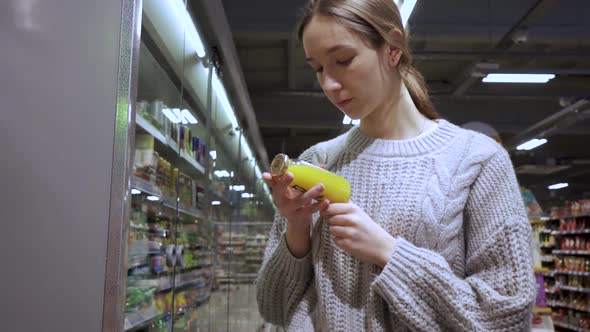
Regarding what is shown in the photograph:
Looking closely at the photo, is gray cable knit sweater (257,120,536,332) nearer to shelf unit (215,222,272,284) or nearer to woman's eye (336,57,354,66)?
woman's eye (336,57,354,66)

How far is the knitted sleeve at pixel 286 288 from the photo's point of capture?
1.04 meters

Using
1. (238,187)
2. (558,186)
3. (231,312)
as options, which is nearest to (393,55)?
(231,312)

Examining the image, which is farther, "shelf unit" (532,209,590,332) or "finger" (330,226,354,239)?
"shelf unit" (532,209,590,332)

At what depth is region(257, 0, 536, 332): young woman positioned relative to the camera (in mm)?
876

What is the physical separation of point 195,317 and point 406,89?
2.65m

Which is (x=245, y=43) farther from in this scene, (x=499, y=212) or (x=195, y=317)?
(x=499, y=212)

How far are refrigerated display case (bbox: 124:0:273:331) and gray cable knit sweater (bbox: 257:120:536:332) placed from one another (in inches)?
29.2

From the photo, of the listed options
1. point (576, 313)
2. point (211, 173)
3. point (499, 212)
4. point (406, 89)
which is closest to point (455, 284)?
point (499, 212)

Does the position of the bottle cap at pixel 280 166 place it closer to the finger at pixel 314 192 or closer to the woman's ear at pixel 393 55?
the finger at pixel 314 192

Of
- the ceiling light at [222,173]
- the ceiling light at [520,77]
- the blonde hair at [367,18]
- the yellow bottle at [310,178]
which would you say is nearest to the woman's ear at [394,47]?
the blonde hair at [367,18]

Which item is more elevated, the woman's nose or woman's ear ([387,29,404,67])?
woman's ear ([387,29,404,67])

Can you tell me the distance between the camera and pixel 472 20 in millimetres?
6742

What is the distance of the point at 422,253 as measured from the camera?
2.92ft

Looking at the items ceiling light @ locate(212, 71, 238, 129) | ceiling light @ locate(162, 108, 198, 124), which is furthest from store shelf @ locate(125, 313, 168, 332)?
ceiling light @ locate(212, 71, 238, 129)
